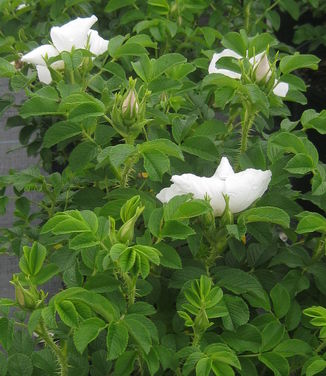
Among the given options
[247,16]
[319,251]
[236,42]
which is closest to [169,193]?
[319,251]

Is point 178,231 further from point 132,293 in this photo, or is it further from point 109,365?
point 109,365

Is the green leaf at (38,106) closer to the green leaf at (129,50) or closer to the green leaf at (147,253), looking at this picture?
the green leaf at (129,50)

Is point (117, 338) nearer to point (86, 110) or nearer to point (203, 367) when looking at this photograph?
point (203, 367)

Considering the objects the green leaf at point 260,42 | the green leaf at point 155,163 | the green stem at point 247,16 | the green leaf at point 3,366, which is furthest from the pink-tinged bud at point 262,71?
the green stem at point 247,16

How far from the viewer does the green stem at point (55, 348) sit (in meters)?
0.86

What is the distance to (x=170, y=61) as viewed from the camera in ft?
3.63

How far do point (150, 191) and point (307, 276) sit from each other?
288 mm

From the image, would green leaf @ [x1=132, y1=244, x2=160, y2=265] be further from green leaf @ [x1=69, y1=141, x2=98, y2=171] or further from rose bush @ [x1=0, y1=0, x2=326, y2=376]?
green leaf @ [x1=69, y1=141, x2=98, y2=171]

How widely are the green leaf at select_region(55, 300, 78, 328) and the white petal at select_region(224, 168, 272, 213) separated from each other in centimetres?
25

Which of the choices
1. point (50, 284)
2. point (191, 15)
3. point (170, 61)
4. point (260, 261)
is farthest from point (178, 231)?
point (50, 284)

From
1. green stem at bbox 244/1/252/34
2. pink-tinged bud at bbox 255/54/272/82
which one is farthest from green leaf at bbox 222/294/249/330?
green stem at bbox 244/1/252/34

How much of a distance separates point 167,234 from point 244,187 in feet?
0.38

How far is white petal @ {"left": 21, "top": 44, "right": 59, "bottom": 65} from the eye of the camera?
114cm

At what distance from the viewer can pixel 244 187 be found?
0.91 meters
